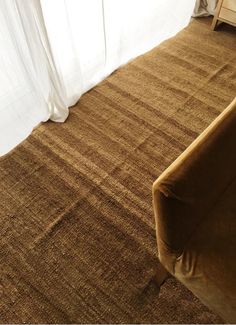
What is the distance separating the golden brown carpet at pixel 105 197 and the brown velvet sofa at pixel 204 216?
0.36 m

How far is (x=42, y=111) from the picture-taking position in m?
1.70

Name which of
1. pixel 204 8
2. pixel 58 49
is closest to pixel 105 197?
pixel 58 49

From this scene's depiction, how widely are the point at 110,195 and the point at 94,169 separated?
18 centimetres

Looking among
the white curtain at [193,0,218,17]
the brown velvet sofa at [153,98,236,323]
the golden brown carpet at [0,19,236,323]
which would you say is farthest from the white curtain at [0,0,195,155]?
the brown velvet sofa at [153,98,236,323]

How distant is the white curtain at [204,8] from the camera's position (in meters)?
2.44

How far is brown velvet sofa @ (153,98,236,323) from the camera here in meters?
0.76

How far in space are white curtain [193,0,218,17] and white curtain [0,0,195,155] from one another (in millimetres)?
407

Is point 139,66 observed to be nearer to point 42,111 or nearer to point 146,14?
point 146,14

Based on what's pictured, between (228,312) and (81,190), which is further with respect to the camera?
(81,190)

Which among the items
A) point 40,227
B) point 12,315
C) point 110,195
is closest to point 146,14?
point 110,195

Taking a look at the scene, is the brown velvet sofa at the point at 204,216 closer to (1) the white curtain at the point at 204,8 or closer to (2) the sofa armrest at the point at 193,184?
(2) the sofa armrest at the point at 193,184

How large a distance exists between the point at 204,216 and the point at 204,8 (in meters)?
2.23

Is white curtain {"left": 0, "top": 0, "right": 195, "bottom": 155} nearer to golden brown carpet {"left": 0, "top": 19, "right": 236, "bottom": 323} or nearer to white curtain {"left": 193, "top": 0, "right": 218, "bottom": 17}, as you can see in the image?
golden brown carpet {"left": 0, "top": 19, "right": 236, "bottom": 323}

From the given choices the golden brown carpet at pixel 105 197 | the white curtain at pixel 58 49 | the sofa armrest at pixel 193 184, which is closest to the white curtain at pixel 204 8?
the white curtain at pixel 58 49
